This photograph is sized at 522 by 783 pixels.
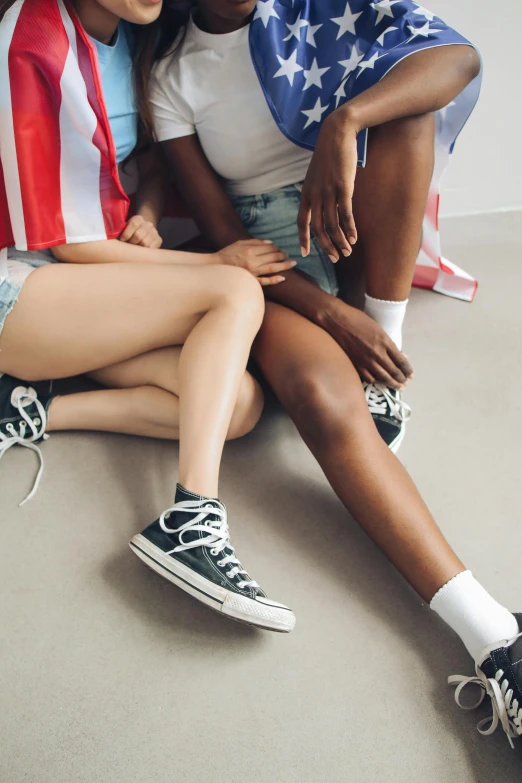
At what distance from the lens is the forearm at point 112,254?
1.03m

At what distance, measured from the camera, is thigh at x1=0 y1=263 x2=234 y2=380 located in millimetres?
982

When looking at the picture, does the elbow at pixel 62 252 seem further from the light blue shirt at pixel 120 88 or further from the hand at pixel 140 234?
the light blue shirt at pixel 120 88

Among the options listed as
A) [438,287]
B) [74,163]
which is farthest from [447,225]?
[74,163]

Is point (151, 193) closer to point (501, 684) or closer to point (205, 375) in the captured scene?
point (205, 375)

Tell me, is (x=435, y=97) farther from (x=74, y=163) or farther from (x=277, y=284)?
(x=74, y=163)

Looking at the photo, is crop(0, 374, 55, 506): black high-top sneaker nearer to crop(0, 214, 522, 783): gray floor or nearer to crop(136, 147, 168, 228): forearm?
crop(0, 214, 522, 783): gray floor

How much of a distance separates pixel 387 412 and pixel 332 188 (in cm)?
36

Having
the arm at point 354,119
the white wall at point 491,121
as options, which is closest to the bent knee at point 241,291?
the arm at point 354,119

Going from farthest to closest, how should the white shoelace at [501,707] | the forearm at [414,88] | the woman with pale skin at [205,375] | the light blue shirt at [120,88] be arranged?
the light blue shirt at [120,88], the forearm at [414,88], the woman with pale skin at [205,375], the white shoelace at [501,707]

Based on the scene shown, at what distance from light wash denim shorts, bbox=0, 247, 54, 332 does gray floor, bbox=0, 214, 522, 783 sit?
0.91 feet

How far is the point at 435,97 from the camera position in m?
0.99

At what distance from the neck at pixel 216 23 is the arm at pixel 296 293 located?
17 centimetres

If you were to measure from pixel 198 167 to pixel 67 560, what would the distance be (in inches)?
26.6

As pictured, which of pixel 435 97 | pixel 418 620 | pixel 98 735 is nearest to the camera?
pixel 98 735
